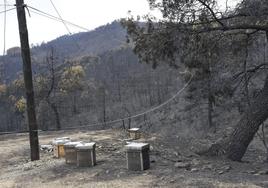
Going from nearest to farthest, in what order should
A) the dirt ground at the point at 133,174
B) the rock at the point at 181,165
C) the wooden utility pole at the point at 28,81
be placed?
the dirt ground at the point at 133,174, the rock at the point at 181,165, the wooden utility pole at the point at 28,81

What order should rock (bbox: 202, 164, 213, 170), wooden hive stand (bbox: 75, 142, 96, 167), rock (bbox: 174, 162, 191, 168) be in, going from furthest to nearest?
wooden hive stand (bbox: 75, 142, 96, 167), rock (bbox: 174, 162, 191, 168), rock (bbox: 202, 164, 213, 170)

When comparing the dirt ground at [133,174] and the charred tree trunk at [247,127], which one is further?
the charred tree trunk at [247,127]

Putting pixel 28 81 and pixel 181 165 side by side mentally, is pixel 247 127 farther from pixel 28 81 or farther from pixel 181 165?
pixel 28 81

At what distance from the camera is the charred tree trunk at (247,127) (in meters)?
10.9

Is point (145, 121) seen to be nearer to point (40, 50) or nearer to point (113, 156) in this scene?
point (113, 156)

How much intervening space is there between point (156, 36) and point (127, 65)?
7786 centimetres

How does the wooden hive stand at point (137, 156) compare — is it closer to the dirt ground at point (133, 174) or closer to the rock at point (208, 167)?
the dirt ground at point (133, 174)

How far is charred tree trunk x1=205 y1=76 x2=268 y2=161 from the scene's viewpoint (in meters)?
10.9

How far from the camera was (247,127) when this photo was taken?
11000 mm

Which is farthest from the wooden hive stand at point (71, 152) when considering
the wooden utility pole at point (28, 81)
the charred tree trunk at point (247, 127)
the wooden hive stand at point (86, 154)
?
the charred tree trunk at point (247, 127)

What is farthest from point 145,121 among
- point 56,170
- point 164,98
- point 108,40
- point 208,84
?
point 108,40

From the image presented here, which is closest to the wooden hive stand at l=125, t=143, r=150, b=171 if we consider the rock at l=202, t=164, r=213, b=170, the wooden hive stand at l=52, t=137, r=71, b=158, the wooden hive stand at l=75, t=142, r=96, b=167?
the wooden hive stand at l=75, t=142, r=96, b=167

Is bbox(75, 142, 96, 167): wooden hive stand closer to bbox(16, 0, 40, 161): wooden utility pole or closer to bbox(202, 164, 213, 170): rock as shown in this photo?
bbox(202, 164, 213, 170): rock

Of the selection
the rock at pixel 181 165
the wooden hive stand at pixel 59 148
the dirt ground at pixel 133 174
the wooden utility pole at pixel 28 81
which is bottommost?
the dirt ground at pixel 133 174
